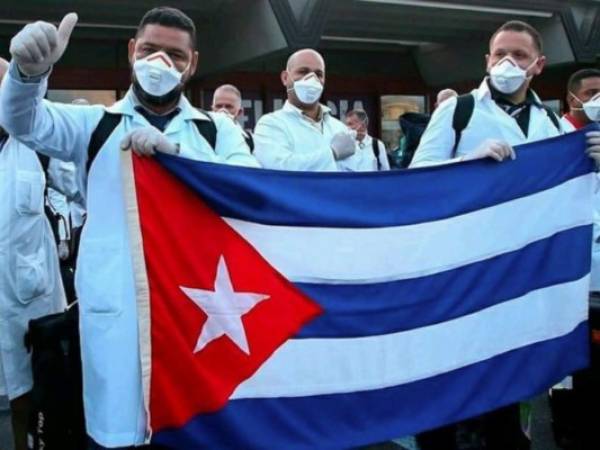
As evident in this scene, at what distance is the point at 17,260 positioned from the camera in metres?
3.32

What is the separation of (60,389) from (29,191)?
947 millimetres

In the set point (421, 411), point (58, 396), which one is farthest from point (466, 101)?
point (58, 396)

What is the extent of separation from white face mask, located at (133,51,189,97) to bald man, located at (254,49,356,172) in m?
1.44

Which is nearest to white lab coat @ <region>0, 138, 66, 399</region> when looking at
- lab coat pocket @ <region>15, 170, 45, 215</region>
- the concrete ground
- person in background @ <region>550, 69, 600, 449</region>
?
lab coat pocket @ <region>15, 170, 45, 215</region>

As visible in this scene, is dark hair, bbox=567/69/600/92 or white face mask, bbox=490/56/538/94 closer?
white face mask, bbox=490/56/538/94

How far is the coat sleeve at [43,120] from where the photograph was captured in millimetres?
2160

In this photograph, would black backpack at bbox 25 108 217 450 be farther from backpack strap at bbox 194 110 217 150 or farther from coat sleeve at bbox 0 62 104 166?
backpack strap at bbox 194 110 217 150

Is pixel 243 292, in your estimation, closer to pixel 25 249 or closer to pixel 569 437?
pixel 25 249

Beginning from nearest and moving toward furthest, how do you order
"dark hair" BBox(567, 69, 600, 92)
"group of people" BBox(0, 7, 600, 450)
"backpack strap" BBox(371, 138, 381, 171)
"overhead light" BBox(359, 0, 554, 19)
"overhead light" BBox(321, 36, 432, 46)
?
1. "group of people" BBox(0, 7, 600, 450)
2. "dark hair" BBox(567, 69, 600, 92)
3. "backpack strap" BBox(371, 138, 381, 171)
4. "overhead light" BBox(359, 0, 554, 19)
5. "overhead light" BBox(321, 36, 432, 46)

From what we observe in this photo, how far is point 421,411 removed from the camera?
2.88 m

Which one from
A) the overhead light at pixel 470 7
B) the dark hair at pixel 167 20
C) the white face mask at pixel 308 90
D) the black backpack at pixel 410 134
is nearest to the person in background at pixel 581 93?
the white face mask at pixel 308 90

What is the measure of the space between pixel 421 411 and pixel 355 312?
1.57 feet

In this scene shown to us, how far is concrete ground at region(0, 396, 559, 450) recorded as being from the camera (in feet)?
13.1

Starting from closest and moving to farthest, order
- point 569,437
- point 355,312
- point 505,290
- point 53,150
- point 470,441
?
point 53,150
point 355,312
point 505,290
point 470,441
point 569,437
